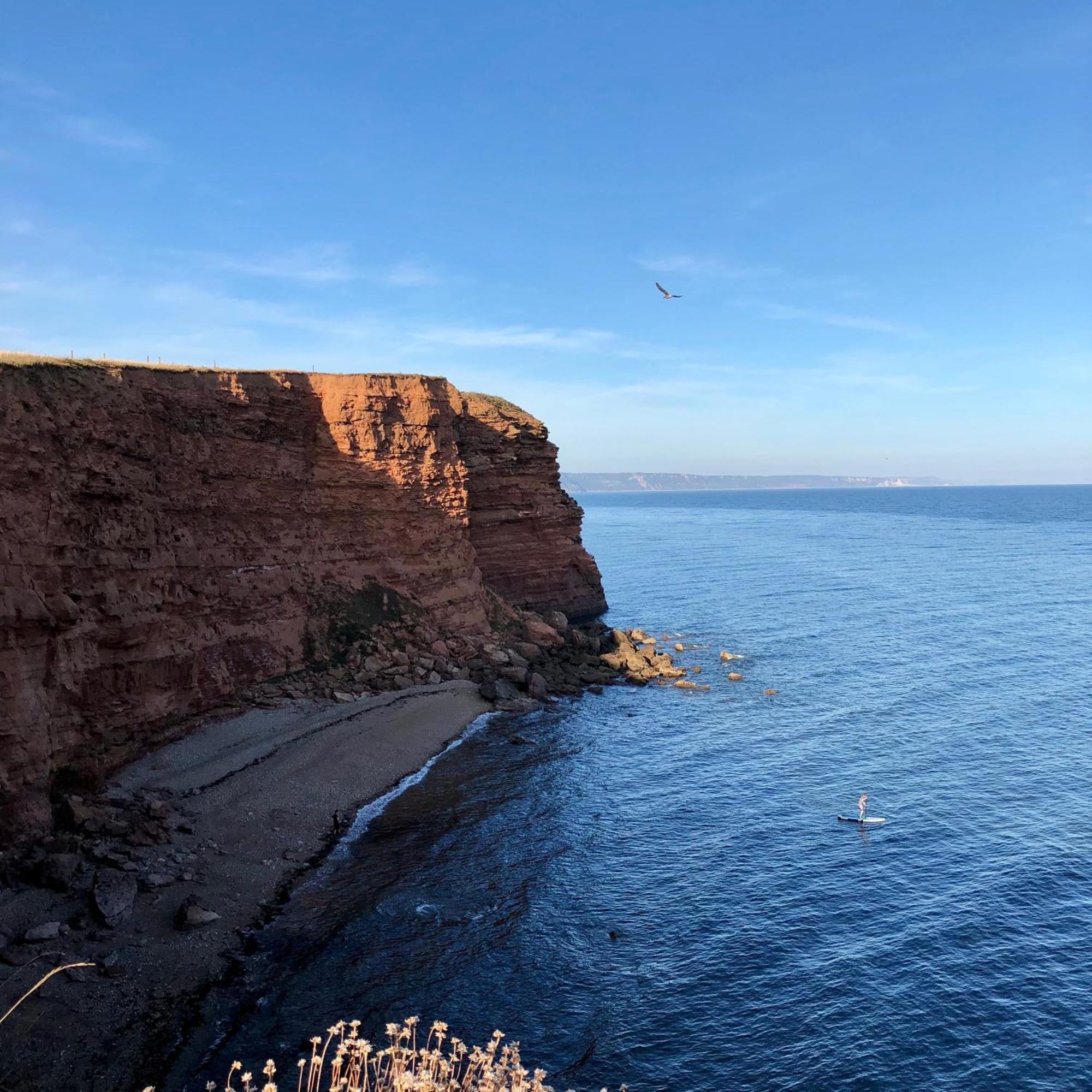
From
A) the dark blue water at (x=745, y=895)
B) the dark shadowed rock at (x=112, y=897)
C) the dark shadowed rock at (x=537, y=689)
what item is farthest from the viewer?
the dark shadowed rock at (x=537, y=689)

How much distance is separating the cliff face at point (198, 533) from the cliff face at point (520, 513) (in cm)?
28

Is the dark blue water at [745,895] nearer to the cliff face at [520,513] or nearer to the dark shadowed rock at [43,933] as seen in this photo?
the dark shadowed rock at [43,933]

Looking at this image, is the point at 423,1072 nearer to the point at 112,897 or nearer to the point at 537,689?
the point at 112,897

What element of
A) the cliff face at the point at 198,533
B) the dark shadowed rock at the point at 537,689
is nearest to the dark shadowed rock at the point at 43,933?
the cliff face at the point at 198,533

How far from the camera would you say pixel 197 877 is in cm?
2811

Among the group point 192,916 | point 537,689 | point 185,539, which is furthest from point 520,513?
point 192,916

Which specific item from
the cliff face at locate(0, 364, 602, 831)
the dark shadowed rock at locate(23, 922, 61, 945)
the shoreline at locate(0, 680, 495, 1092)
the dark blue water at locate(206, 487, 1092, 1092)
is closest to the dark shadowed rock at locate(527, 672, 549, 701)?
the dark blue water at locate(206, 487, 1092, 1092)

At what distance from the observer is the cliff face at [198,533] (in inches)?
1149

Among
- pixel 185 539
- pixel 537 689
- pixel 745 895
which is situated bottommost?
pixel 745 895

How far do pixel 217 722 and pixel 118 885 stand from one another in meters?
14.2

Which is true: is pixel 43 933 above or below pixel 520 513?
below

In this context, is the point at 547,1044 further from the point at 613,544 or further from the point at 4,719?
the point at 613,544

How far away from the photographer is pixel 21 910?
78.9 ft

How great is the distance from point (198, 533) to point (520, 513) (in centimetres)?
3171
